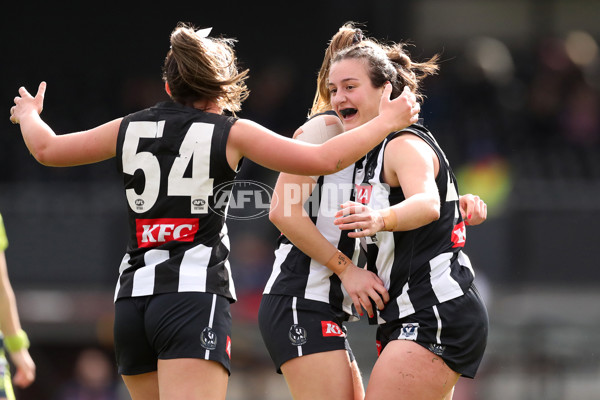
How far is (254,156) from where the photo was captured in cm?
349

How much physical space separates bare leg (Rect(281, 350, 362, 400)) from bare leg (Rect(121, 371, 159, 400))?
59 centimetres

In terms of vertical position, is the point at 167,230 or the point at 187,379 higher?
the point at 167,230

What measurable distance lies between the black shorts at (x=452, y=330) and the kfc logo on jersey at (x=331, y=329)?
229 mm

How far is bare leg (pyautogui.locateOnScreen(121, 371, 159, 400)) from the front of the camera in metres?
3.61

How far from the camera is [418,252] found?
3.72 meters

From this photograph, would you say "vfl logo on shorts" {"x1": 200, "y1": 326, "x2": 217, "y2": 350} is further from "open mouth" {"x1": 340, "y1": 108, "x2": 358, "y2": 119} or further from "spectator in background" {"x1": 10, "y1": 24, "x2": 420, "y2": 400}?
"open mouth" {"x1": 340, "y1": 108, "x2": 358, "y2": 119}

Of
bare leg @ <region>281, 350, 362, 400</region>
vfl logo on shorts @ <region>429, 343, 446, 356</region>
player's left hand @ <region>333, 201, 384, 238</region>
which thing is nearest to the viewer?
player's left hand @ <region>333, 201, 384, 238</region>

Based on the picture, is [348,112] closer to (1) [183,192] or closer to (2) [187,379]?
(1) [183,192]

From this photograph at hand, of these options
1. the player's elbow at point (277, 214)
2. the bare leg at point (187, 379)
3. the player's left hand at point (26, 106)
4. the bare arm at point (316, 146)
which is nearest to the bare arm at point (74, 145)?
the player's left hand at point (26, 106)

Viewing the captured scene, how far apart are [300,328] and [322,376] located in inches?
8.9

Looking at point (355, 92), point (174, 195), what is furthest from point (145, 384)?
point (355, 92)

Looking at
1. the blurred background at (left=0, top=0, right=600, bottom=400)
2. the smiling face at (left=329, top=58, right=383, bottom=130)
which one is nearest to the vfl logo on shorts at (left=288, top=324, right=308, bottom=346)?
the smiling face at (left=329, top=58, right=383, bottom=130)

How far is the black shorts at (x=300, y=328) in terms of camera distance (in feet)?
12.4

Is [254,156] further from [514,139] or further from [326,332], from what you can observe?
[514,139]
